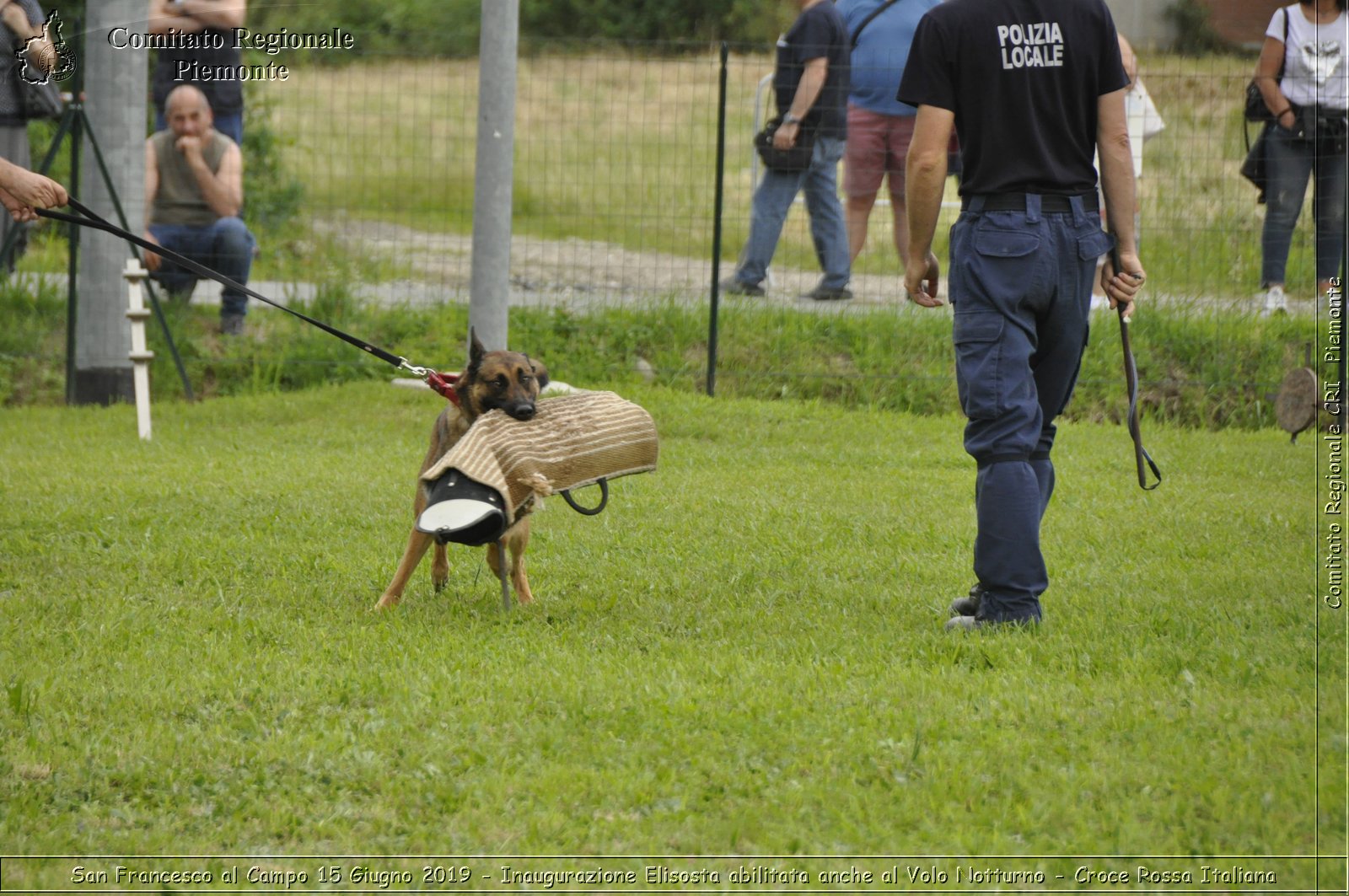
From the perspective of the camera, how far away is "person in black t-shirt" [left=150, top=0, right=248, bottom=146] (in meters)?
10.5

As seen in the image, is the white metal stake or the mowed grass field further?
the white metal stake

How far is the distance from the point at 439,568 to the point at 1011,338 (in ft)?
7.44

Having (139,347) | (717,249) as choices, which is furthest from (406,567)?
(717,249)

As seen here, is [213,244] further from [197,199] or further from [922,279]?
[922,279]

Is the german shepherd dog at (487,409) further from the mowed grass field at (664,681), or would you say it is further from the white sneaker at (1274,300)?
the white sneaker at (1274,300)

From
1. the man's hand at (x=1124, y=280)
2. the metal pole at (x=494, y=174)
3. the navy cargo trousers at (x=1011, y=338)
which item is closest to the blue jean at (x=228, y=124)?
the metal pole at (x=494, y=174)

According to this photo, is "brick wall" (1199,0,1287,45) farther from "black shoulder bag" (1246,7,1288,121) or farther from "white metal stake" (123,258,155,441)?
"white metal stake" (123,258,155,441)

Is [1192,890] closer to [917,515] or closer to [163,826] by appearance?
[163,826]

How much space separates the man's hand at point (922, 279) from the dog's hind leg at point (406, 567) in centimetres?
187

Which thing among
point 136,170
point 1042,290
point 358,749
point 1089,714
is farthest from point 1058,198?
point 136,170

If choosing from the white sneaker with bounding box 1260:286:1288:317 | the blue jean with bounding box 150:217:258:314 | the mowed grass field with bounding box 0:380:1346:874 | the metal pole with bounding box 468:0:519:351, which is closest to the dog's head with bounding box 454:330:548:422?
the mowed grass field with bounding box 0:380:1346:874

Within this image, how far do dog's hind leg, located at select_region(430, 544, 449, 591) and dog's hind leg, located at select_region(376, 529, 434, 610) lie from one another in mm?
168

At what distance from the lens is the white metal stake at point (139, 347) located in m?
8.69

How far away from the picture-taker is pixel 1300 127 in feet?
32.2
